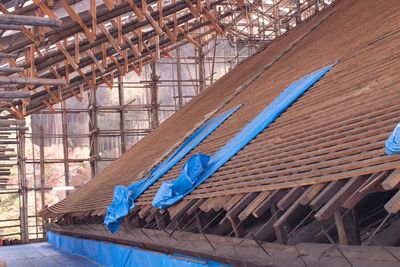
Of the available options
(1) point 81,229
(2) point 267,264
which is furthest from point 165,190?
(1) point 81,229

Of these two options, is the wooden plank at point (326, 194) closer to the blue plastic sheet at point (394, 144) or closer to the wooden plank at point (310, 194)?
the wooden plank at point (310, 194)

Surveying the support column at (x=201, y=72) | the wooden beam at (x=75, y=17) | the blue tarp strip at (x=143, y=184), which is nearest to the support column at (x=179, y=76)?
the support column at (x=201, y=72)

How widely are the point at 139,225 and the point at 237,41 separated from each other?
50.5ft

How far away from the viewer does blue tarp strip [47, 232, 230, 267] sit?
862 centimetres

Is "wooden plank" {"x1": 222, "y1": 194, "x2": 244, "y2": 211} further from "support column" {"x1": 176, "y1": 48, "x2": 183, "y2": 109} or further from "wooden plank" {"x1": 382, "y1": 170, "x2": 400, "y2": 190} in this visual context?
"support column" {"x1": 176, "y1": 48, "x2": 183, "y2": 109}

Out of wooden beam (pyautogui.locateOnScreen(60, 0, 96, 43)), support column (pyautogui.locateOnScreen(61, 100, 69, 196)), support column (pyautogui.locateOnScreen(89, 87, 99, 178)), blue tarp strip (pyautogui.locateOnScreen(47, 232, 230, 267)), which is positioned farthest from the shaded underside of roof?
support column (pyautogui.locateOnScreen(89, 87, 99, 178))

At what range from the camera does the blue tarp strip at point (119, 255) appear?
8.62m

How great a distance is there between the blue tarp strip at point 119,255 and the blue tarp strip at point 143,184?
78 cm

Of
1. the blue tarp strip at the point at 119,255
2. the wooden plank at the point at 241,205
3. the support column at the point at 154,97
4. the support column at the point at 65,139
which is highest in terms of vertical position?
the support column at the point at 154,97

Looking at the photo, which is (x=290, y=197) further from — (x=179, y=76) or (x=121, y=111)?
(x=179, y=76)

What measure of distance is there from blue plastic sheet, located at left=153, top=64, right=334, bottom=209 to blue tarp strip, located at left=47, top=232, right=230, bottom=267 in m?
0.92

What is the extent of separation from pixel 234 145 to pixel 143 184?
303cm

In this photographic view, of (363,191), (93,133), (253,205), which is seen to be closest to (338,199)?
(363,191)

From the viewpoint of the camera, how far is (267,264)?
20.0 feet
